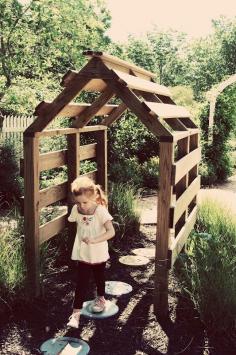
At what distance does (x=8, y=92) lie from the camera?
1208 cm

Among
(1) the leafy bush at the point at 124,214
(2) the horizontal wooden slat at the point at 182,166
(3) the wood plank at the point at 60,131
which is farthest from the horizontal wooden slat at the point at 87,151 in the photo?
(2) the horizontal wooden slat at the point at 182,166

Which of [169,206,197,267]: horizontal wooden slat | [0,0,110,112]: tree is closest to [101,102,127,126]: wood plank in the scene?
[169,206,197,267]: horizontal wooden slat

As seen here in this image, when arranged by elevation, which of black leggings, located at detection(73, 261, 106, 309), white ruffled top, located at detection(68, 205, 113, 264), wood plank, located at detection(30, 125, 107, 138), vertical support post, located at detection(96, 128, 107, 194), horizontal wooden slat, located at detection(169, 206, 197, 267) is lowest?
black leggings, located at detection(73, 261, 106, 309)

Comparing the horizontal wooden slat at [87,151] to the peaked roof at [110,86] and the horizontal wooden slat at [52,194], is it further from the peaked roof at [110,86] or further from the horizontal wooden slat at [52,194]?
the peaked roof at [110,86]

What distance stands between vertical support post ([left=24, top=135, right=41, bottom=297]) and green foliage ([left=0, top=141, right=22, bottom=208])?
16.1ft

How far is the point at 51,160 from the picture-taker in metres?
4.84

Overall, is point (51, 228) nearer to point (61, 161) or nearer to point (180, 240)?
point (61, 161)

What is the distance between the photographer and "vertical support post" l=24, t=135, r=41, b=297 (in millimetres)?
4297

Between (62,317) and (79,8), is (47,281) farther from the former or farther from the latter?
(79,8)

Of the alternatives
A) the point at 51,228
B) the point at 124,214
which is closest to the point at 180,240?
the point at 51,228

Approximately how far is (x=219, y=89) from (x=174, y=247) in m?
10.2

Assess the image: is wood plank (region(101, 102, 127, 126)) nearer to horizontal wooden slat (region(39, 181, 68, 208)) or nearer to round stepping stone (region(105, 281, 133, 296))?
horizontal wooden slat (region(39, 181, 68, 208))

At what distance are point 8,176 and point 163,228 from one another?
19.0ft

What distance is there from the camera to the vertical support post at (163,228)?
4043 millimetres
